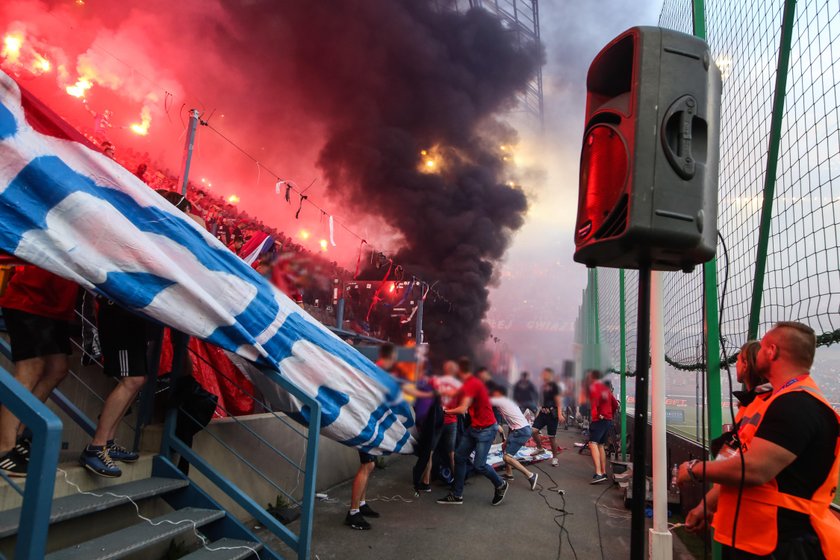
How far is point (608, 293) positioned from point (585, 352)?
885 cm

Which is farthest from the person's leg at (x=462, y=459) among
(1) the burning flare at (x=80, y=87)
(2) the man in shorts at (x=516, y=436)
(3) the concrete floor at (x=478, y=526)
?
(1) the burning flare at (x=80, y=87)

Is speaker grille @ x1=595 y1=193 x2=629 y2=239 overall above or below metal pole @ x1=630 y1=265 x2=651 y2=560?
above

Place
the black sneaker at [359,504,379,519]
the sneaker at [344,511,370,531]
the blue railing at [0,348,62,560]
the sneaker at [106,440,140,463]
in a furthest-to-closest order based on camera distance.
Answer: the black sneaker at [359,504,379,519]
the sneaker at [344,511,370,531]
the sneaker at [106,440,140,463]
the blue railing at [0,348,62,560]

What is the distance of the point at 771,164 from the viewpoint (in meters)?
3.39

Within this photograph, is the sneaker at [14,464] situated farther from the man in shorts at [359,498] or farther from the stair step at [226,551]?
the man in shorts at [359,498]

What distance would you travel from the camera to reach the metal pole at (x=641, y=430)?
1731mm

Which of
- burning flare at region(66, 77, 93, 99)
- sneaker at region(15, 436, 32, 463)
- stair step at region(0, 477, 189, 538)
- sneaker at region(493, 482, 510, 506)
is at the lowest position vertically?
sneaker at region(493, 482, 510, 506)

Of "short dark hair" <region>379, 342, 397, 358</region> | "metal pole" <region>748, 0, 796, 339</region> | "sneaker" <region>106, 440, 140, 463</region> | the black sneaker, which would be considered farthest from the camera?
the black sneaker

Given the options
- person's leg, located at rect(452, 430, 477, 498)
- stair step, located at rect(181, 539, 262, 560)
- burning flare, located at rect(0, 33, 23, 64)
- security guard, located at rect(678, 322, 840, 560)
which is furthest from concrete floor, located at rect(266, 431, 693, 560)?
burning flare, located at rect(0, 33, 23, 64)

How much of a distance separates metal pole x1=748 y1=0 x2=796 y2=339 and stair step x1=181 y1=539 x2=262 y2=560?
3845mm

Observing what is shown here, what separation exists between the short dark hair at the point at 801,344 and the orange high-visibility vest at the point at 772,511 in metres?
0.08

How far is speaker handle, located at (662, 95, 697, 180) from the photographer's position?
1.83 metres

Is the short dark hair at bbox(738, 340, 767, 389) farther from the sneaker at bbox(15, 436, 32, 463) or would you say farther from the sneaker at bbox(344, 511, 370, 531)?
the sneaker at bbox(15, 436, 32, 463)

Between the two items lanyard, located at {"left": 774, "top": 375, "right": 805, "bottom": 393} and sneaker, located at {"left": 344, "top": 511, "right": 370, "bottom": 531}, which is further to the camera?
sneaker, located at {"left": 344, "top": 511, "right": 370, "bottom": 531}
